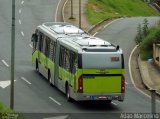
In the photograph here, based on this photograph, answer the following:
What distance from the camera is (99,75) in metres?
33.5

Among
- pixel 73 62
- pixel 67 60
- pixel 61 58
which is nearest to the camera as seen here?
pixel 73 62

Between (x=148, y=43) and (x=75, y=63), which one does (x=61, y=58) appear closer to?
(x=75, y=63)

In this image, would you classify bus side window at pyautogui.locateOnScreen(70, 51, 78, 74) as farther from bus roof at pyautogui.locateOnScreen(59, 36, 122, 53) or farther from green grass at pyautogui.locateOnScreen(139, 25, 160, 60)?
green grass at pyautogui.locateOnScreen(139, 25, 160, 60)

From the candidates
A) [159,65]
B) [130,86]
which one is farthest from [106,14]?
[130,86]

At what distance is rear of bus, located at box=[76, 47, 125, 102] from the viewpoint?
110 ft

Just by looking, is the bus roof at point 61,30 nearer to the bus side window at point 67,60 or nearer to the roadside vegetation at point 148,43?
the bus side window at point 67,60

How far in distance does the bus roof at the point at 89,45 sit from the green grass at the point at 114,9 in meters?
26.1

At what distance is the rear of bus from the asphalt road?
0.85 meters

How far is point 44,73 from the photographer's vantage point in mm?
41125

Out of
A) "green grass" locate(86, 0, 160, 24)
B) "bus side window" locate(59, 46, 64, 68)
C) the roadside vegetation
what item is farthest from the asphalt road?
"green grass" locate(86, 0, 160, 24)

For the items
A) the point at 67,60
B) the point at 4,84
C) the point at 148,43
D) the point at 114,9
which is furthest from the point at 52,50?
the point at 114,9

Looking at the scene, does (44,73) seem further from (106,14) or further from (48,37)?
(106,14)

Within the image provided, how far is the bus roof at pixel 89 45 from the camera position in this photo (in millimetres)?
33931

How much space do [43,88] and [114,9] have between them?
40447 millimetres
